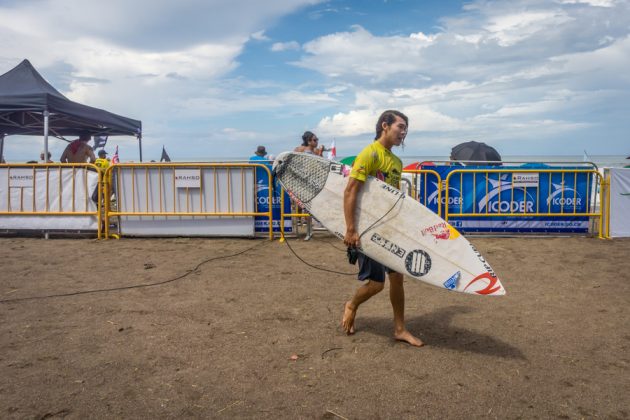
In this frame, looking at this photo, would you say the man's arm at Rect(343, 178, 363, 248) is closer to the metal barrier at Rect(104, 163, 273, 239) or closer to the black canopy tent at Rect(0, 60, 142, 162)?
the metal barrier at Rect(104, 163, 273, 239)

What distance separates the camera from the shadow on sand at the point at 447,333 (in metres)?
3.96

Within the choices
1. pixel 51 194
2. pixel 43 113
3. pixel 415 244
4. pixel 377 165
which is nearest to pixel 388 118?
pixel 377 165

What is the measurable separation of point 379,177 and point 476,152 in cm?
1037

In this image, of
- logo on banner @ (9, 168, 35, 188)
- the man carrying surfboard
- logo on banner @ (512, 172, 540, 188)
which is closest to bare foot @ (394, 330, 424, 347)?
the man carrying surfboard

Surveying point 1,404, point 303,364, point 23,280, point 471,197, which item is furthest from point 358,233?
point 471,197

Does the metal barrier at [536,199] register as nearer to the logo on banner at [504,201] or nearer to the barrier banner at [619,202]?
the logo on banner at [504,201]

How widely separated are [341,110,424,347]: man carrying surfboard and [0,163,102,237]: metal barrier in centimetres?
723

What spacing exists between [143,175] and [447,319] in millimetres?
6847

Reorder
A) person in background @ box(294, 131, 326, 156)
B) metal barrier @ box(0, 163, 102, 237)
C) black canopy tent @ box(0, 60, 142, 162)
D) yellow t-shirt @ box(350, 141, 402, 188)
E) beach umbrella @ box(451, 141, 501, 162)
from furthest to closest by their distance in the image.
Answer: beach umbrella @ box(451, 141, 501, 162) → black canopy tent @ box(0, 60, 142, 162) → metal barrier @ box(0, 163, 102, 237) → person in background @ box(294, 131, 326, 156) → yellow t-shirt @ box(350, 141, 402, 188)

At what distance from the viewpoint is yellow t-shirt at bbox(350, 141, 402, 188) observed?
3.78m

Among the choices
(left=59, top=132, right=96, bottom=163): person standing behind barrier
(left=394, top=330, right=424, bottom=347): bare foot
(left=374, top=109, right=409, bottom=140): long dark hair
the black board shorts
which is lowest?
(left=394, top=330, right=424, bottom=347): bare foot

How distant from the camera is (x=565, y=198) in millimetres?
9500

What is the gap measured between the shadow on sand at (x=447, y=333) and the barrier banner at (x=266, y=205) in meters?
4.79

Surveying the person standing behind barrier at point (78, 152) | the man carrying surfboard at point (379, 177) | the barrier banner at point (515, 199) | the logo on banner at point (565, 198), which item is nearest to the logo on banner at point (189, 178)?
the person standing behind barrier at point (78, 152)
